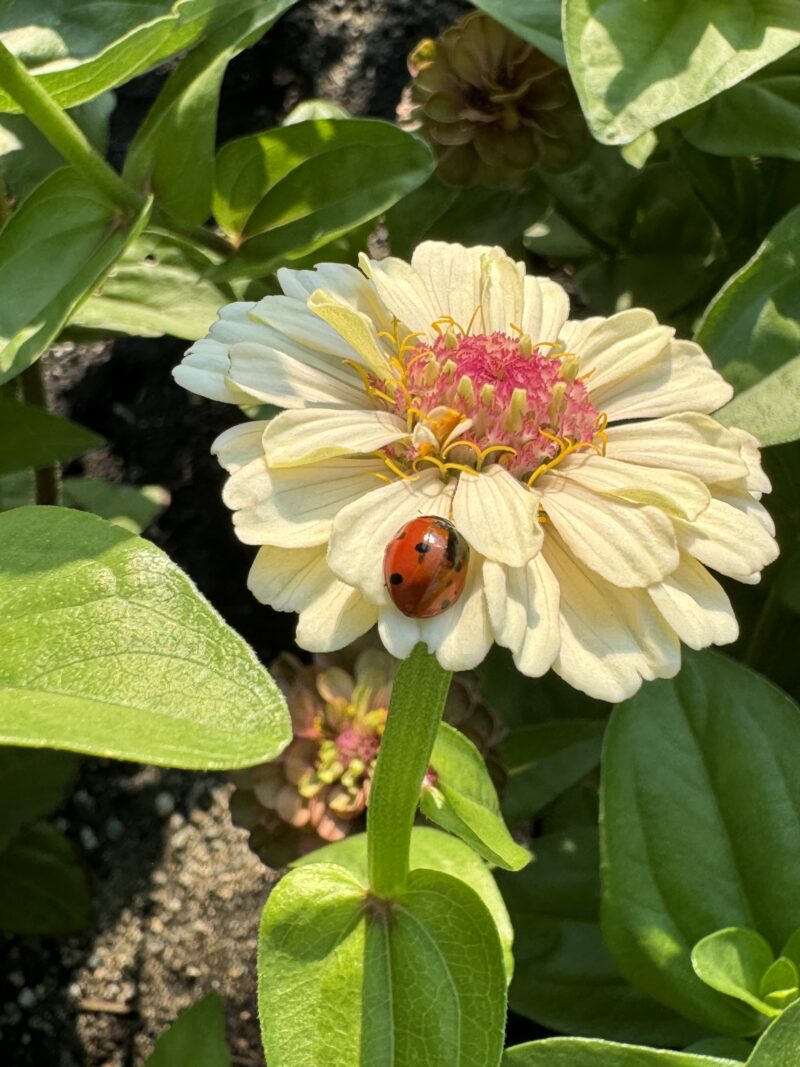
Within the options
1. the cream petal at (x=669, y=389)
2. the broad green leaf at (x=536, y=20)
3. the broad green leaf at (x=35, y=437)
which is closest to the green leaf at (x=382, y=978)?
the cream petal at (x=669, y=389)

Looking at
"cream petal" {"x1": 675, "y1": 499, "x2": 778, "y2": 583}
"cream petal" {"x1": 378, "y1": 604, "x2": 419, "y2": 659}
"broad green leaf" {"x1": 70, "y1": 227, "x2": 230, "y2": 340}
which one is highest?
"cream petal" {"x1": 378, "y1": 604, "x2": 419, "y2": 659}

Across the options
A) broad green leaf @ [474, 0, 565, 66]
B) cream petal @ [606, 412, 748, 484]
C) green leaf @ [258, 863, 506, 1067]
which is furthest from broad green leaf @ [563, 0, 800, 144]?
green leaf @ [258, 863, 506, 1067]

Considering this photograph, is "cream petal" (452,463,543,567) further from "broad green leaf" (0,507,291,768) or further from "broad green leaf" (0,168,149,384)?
"broad green leaf" (0,168,149,384)

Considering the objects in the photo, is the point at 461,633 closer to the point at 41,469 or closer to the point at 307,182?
the point at 307,182

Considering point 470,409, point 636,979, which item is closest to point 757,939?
point 636,979

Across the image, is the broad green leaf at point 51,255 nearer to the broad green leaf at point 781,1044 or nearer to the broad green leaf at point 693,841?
the broad green leaf at point 693,841

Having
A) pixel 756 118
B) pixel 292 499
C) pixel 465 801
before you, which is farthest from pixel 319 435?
pixel 756 118
